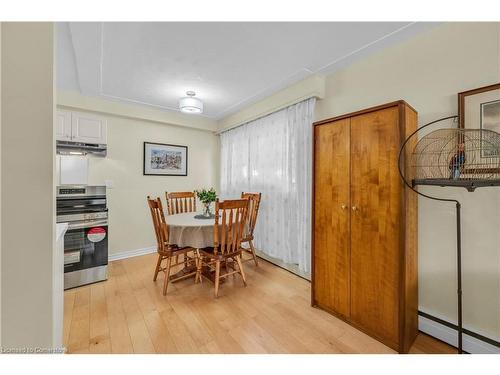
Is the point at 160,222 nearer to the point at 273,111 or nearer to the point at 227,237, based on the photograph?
the point at 227,237

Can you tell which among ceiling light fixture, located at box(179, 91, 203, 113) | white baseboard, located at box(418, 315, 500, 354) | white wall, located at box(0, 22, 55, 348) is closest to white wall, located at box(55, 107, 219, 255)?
ceiling light fixture, located at box(179, 91, 203, 113)

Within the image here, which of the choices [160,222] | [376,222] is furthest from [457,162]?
[160,222]

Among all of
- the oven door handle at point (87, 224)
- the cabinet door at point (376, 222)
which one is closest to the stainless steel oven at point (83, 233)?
the oven door handle at point (87, 224)

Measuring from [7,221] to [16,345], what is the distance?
48cm

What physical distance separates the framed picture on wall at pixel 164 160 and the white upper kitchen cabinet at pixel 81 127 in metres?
0.70

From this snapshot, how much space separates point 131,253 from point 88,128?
2.00 metres

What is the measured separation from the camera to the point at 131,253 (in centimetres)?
351

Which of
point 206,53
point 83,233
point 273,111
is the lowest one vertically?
point 83,233

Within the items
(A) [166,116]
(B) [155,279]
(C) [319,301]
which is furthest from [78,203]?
(C) [319,301]

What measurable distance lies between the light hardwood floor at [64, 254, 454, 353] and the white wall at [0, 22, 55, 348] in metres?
1.01

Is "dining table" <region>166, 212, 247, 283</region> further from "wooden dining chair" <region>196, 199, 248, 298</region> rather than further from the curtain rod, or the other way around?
the curtain rod

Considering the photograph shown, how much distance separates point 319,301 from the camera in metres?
2.06

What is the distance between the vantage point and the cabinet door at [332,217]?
1.84 m
